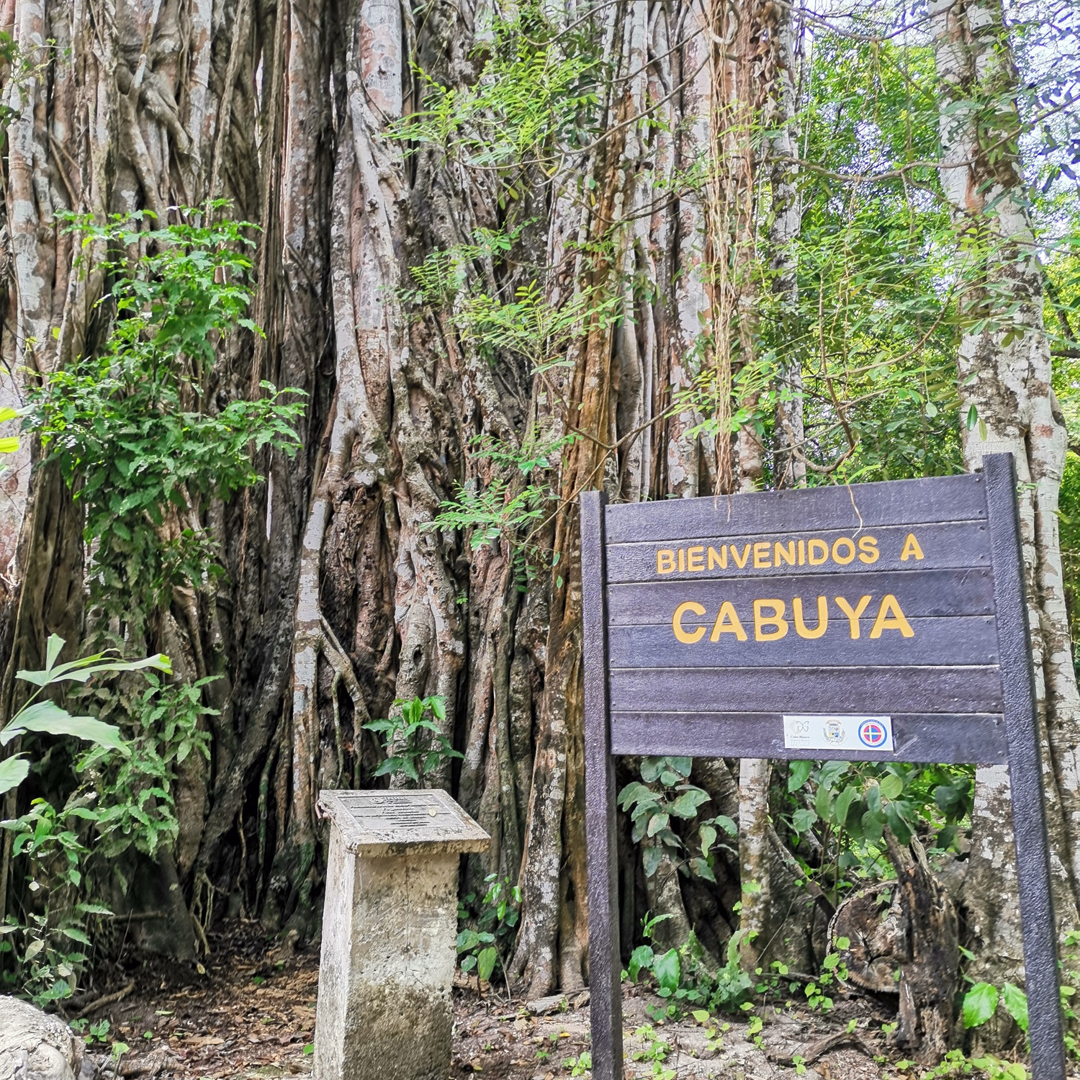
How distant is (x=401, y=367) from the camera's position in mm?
4387

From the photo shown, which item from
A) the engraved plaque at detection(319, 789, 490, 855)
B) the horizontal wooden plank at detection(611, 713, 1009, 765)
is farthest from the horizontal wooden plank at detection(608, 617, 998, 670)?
the engraved plaque at detection(319, 789, 490, 855)

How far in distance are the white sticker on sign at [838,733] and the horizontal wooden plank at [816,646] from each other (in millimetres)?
109

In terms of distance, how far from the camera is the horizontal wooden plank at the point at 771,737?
162 centimetres

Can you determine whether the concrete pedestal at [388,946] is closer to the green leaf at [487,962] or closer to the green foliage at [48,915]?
the green leaf at [487,962]

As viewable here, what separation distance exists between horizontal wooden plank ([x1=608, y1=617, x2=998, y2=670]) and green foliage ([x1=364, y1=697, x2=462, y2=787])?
72.6 inches

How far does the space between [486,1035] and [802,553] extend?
1.99m

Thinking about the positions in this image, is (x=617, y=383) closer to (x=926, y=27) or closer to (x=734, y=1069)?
(x=926, y=27)

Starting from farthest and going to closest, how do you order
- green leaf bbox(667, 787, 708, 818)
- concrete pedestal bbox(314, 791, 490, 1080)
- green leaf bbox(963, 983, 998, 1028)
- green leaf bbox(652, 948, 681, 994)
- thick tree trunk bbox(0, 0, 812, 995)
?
thick tree trunk bbox(0, 0, 812, 995) < green leaf bbox(667, 787, 708, 818) < green leaf bbox(652, 948, 681, 994) < concrete pedestal bbox(314, 791, 490, 1080) < green leaf bbox(963, 983, 998, 1028)

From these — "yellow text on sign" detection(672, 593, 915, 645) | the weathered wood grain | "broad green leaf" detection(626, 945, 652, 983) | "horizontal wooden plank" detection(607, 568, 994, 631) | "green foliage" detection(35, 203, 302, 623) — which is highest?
"green foliage" detection(35, 203, 302, 623)

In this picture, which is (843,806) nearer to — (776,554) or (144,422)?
(776,554)

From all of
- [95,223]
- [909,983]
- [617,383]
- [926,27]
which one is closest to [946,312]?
[926,27]

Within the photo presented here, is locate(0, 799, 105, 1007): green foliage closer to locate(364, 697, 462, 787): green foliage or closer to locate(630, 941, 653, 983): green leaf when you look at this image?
locate(364, 697, 462, 787): green foliage

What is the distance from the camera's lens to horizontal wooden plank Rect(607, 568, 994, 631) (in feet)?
5.51

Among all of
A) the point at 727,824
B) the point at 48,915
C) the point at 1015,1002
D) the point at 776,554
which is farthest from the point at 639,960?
the point at 48,915
